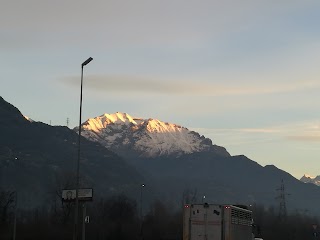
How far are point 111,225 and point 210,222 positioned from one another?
249 feet

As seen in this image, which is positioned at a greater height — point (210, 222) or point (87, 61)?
point (87, 61)

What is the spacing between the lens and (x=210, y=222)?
36.9 metres

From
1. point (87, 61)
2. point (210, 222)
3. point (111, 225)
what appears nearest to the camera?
point (210, 222)

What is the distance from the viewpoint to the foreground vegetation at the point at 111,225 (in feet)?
310

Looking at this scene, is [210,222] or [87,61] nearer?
[210,222]

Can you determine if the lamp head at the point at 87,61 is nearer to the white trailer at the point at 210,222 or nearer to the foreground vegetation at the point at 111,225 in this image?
the white trailer at the point at 210,222

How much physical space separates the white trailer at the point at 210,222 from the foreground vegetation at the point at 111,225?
9.59 metres

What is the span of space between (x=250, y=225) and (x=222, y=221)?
7.47 meters

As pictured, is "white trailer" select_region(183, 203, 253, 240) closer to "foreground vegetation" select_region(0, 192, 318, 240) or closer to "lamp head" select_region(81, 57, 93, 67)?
"foreground vegetation" select_region(0, 192, 318, 240)

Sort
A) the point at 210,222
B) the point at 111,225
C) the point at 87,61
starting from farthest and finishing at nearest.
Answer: the point at 111,225 → the point at 87,61 → the point at 210,222

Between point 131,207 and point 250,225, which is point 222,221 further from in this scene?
point 131,207

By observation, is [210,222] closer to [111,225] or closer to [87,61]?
[87,61]

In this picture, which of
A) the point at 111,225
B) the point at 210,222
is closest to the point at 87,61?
the point at 210,222

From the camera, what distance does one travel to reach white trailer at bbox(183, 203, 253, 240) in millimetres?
36656
